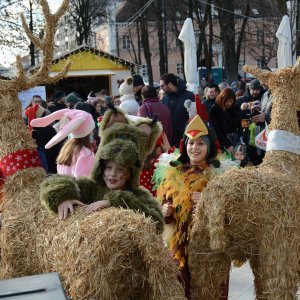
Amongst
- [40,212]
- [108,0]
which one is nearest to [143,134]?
[40,212]

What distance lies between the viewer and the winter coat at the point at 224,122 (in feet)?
23.8

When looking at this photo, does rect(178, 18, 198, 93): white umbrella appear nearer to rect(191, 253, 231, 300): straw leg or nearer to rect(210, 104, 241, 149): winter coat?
rect(210, 104, 241, 149): winter coat

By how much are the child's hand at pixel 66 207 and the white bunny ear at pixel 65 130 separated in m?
0.93

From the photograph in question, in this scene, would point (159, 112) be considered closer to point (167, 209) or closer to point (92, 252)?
point (167, 209)

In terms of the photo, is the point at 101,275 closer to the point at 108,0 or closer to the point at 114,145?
the point at 114,145

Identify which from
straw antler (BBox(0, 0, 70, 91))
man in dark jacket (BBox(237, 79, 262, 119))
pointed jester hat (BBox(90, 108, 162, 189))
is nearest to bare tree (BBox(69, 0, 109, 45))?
man in dark jacket (BBox(237, 79, 262, 119))

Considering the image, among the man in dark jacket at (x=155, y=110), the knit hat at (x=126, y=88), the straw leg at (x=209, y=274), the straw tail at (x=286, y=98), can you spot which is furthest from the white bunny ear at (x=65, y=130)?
the knit hat at (x=126, y=88)

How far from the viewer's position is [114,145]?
118 inches

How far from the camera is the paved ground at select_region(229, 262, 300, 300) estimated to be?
15.0 ft

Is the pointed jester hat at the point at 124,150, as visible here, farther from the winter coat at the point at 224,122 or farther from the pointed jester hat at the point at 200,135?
the winter coat at the point at 224,122

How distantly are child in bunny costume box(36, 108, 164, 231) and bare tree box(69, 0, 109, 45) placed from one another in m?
34.5

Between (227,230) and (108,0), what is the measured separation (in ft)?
125

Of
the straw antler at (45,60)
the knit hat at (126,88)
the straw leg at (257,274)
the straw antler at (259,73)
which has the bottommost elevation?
the straw leg at (257,274)

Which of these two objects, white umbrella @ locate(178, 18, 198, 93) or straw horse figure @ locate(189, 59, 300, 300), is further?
white umbrella @ locate(178, 18, 198, 93)
